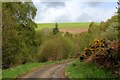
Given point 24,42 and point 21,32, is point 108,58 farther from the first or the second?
point 24,42

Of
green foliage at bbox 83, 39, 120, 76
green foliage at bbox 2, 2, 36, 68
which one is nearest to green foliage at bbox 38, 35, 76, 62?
green foliage at bbox 2, 2, 36, 68

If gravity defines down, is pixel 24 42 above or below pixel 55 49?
above

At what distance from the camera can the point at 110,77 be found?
25.9 meters

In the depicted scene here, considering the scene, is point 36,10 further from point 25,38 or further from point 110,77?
point 110,77

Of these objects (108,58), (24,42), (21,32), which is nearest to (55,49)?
(24,42)

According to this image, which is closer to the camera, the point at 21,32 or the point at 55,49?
the point at 21,32

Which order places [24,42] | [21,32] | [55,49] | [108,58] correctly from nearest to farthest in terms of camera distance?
[108,58], [21,32], [24,42], [55,49]

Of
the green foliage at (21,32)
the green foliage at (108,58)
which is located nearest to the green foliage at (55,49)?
the green foliage at (21,32)

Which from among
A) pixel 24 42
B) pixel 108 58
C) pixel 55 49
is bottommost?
pixel 55 49

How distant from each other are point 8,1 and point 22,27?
30.0 feet

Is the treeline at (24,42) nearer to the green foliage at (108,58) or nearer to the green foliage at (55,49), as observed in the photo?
the green foliage at (55,49)

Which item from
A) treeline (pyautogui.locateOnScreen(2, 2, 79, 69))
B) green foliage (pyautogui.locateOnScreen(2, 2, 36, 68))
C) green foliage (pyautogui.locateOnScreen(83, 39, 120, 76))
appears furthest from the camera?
green foliage (pyautogui.locateOnScreen(2, 2, 36, 68))

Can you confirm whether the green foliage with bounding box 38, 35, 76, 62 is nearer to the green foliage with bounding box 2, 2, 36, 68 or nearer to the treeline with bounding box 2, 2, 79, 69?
the treeline with bounding box 2, 2, 79, 69

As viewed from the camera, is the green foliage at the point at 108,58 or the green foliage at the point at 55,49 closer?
the green foliage at the point at 108,58
